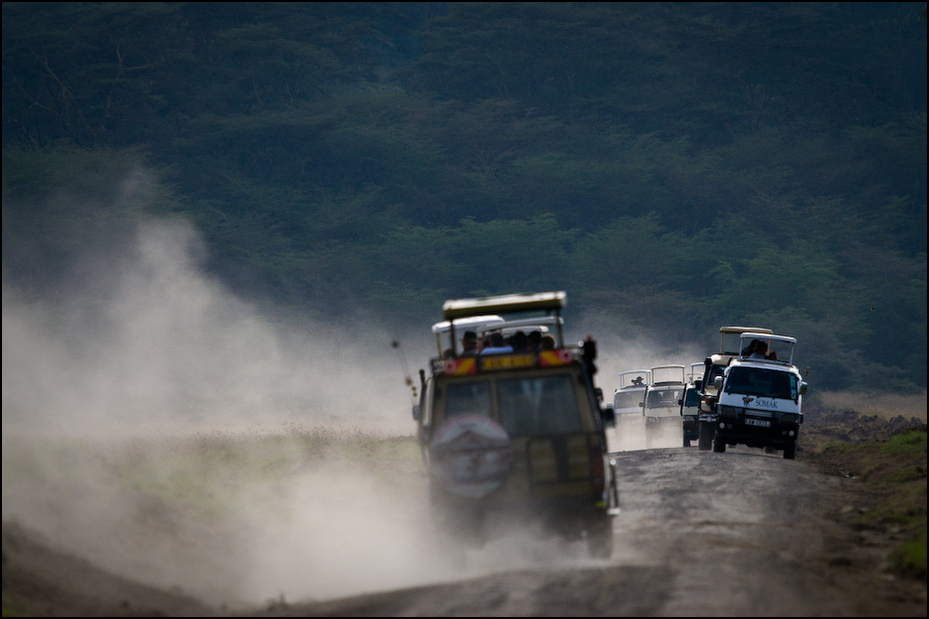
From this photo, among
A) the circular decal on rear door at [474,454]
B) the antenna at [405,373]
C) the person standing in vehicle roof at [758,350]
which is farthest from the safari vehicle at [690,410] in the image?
the circular decal on rear door at [474,454]

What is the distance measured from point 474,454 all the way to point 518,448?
0.64 meters

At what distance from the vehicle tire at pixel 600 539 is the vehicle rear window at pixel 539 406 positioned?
1070 millimetres

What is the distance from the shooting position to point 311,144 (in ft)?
254

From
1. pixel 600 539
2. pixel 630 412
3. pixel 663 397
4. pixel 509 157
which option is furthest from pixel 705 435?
pixel 509 157

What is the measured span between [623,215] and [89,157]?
35527mm

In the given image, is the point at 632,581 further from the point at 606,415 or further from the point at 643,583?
the point at 606,415

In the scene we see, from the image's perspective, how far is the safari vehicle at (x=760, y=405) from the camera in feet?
79.3

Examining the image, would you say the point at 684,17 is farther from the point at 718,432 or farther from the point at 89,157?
the point at 718,432

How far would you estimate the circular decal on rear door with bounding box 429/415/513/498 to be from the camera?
11.5 metres

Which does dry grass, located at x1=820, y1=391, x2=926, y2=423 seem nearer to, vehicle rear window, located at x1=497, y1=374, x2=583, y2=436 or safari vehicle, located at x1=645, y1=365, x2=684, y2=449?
safari vehicle, located at x1=645, y1=365, x2=684, y2=449

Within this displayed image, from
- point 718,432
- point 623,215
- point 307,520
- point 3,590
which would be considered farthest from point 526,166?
point 3,590

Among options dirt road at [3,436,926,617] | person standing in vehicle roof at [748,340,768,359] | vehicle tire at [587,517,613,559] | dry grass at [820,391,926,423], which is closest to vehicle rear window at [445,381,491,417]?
dirt road at [3,436,926,617]

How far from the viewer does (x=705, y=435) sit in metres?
26.4

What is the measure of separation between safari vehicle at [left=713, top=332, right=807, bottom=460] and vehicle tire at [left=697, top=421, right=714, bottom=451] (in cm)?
100
